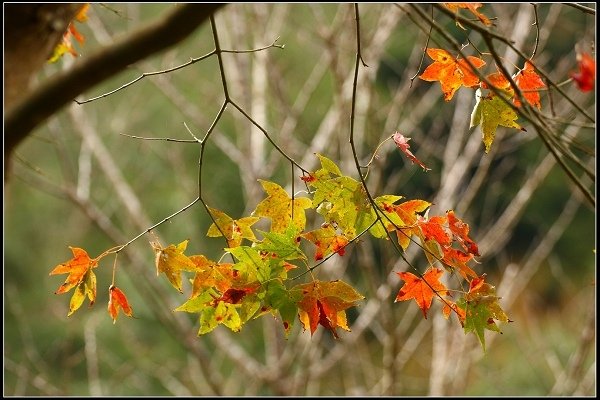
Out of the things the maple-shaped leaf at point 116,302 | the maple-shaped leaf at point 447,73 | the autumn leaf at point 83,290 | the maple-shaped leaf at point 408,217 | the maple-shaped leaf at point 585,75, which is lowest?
the maple-shaped leaf at point 116,302

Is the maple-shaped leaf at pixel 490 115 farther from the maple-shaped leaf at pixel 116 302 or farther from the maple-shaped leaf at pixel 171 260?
the maple-shaped leaf at pixel 116 302

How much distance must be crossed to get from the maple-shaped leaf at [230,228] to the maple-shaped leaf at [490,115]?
31 cm

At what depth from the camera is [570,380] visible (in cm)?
251

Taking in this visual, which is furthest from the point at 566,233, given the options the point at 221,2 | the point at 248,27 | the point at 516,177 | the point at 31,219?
the point at 221,2

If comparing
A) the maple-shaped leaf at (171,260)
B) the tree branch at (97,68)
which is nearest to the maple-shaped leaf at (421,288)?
the maple-shaped leaf at (171,260)

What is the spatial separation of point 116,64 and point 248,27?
255 cm

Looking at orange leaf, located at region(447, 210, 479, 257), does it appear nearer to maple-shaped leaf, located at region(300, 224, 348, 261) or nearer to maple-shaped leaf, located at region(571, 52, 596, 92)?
maple-shaped leaf, located at region(300, 224, 348, 261)

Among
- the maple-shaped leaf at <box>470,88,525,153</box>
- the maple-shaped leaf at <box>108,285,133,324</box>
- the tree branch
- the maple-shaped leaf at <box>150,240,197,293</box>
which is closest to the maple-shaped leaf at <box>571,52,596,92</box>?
the maple-shaped leaf at <box>470,88,525,153</box>

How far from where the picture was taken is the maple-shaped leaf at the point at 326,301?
0.96 metres

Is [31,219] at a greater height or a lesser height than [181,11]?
lesser

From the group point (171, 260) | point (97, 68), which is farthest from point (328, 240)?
point (97, 68)

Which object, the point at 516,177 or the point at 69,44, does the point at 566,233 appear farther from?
the point at 69,44

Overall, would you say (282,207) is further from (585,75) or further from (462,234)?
(585,75)

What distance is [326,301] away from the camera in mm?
975
